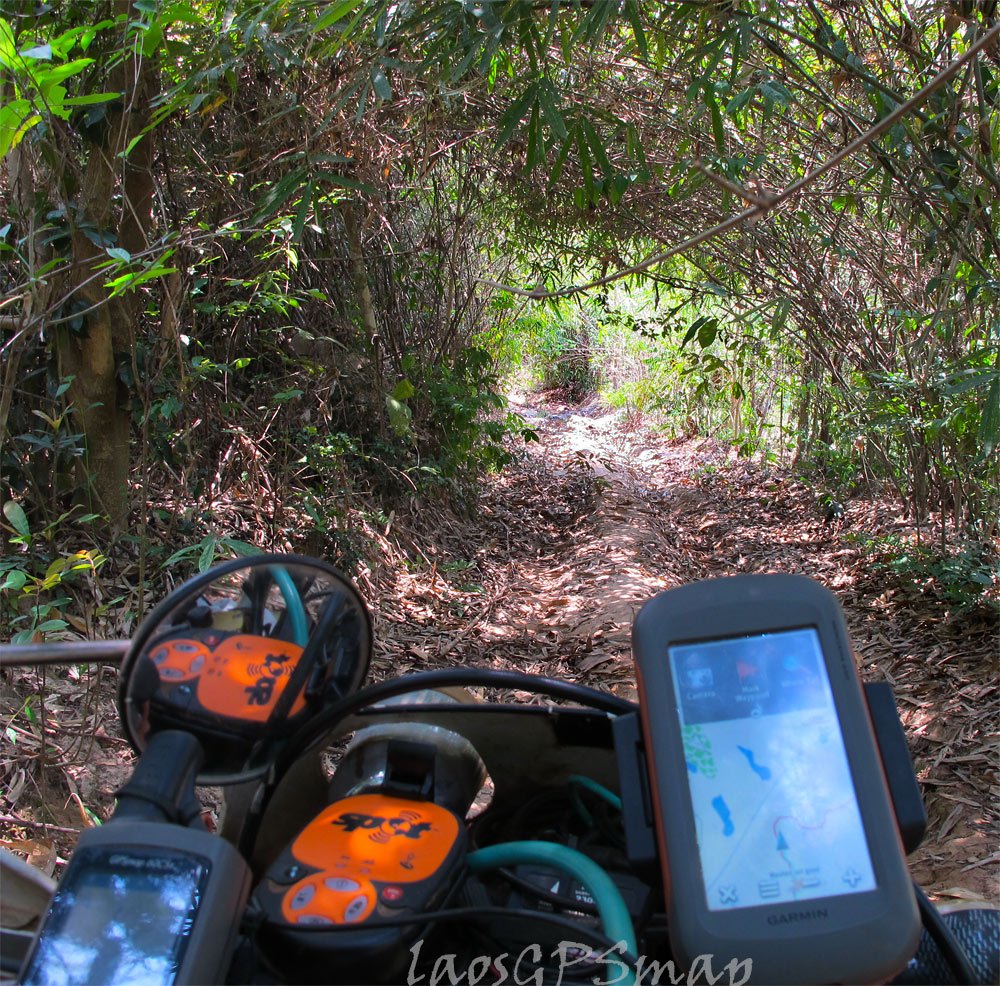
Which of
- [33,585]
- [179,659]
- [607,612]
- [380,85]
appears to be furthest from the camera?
[607,612]

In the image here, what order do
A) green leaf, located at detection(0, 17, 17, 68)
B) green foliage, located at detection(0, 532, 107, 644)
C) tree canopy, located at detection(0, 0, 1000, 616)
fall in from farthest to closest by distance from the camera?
1. tree canopy, located at detection(0, 0, 1000, 616)
2. green foliage, located at detection(0, 532, 107, 644)
3. green leaf, located at detection(0, 17, 17, 68)

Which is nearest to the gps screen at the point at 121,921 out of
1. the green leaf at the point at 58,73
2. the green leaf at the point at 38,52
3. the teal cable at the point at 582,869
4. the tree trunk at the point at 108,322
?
the teal cable at the point at 582,869

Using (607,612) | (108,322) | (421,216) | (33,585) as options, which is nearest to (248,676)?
(33,585)

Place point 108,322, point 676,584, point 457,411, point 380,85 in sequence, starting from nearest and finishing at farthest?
point 380,85 < point 108,322 < point 676,584 < point 457,411

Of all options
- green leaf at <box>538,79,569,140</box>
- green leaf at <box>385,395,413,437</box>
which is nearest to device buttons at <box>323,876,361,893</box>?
green leaf at <box>538,79,569,140</box>

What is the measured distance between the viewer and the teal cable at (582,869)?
966mm

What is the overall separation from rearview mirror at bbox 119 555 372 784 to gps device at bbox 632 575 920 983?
464 mm

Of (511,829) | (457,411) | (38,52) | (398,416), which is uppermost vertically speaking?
(38,52)

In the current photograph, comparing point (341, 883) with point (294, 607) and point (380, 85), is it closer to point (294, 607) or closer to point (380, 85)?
point (294, 607)

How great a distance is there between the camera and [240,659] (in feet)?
3.80

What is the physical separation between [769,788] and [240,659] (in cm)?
66

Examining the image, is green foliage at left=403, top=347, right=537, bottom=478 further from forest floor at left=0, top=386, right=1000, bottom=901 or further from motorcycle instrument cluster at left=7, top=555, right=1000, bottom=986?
motorcycle instrument cluster at left=7, top=555, right=1000, bottom=986

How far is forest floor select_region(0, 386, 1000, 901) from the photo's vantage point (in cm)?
287

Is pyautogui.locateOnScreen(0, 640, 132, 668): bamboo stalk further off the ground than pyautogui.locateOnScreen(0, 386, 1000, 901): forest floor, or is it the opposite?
pyautogui.locateOnScreen(0, 640, 132, 668): bamboo stalk
